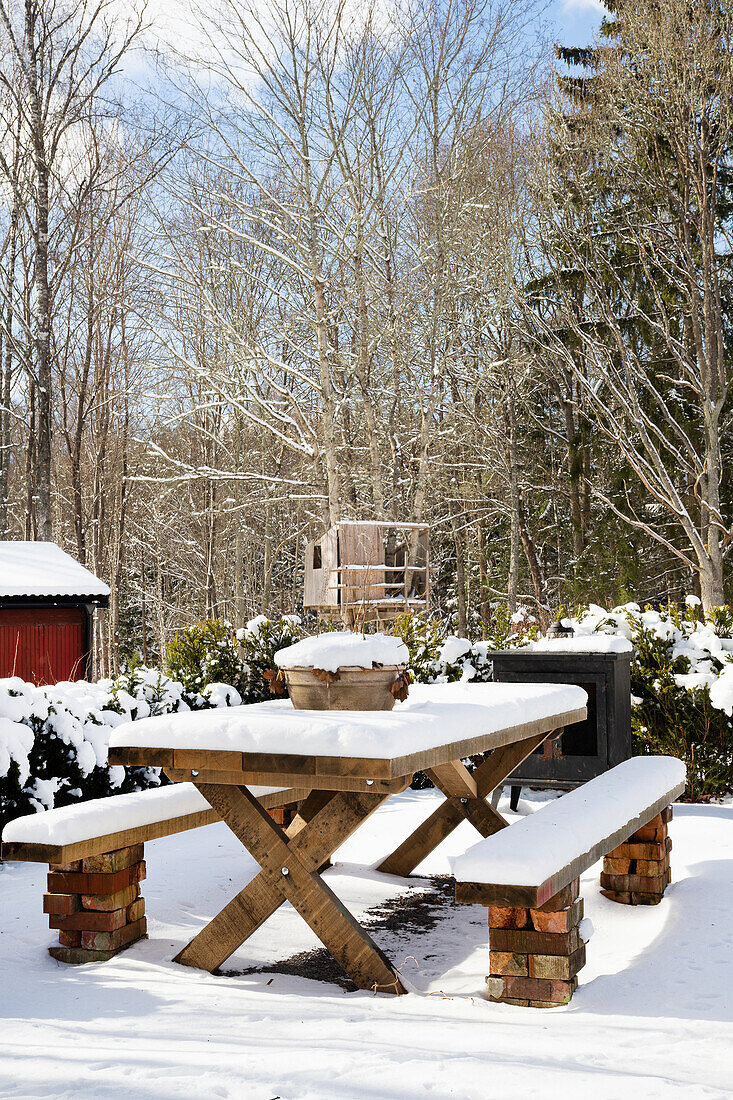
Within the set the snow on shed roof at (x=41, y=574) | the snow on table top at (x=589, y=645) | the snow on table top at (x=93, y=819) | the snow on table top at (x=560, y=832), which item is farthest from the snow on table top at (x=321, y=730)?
the snow on shed roof at (x=41, y=574)

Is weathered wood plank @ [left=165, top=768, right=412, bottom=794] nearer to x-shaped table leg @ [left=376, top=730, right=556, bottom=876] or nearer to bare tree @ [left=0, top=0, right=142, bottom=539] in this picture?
x-shaped table leg @ [left=376, top=730, right=556, bottom=876]

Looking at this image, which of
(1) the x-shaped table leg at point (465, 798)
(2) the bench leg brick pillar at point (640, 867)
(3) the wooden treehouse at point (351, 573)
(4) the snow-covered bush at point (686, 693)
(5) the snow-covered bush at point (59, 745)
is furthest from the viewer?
(3) the wooden treehouse at point (351, 573)

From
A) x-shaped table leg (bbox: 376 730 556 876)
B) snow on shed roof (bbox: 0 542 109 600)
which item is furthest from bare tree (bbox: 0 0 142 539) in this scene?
x-shaped table leg (bbox: 376 730 556 876)

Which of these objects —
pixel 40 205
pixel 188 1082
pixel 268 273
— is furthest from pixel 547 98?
pixel 188 1082

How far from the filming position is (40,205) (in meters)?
14.0

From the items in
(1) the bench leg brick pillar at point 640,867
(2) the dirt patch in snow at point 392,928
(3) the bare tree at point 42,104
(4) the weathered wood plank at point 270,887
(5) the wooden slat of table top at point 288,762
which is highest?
(3) the bare tree at point 42,104

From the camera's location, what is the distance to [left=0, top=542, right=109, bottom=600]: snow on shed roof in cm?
1155

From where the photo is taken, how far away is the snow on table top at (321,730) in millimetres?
2928

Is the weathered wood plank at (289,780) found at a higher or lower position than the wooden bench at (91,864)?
higher

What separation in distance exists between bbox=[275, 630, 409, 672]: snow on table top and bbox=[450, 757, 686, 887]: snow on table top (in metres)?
0.69

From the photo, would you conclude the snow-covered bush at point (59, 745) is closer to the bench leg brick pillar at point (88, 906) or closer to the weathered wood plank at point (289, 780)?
the bench leg brick pillar at point (88, 906)

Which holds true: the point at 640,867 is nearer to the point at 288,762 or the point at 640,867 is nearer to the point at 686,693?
the point at 288,762

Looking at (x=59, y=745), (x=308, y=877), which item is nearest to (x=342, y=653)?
(x=308, y=877)

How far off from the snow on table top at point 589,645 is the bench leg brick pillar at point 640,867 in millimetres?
1846
